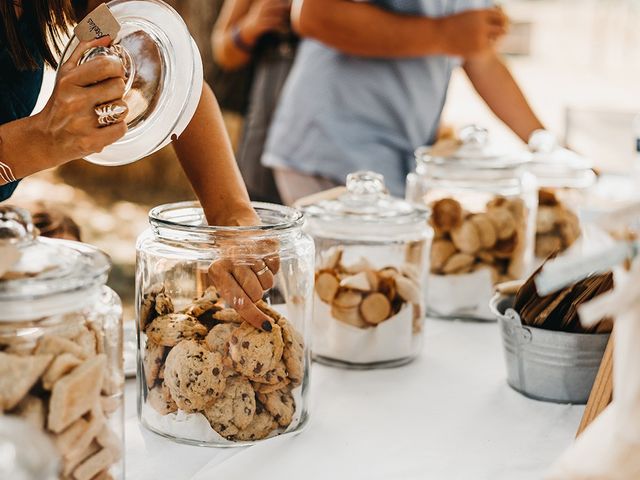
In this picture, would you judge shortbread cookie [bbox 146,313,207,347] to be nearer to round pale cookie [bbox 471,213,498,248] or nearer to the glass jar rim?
the glass jar rim

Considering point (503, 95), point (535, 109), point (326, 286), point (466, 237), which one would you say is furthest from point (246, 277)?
point (535, 109)

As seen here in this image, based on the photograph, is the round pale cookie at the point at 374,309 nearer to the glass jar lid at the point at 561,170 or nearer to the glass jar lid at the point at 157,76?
the glass jar lid at the point at 157,76

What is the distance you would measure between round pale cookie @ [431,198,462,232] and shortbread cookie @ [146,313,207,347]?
517 mm

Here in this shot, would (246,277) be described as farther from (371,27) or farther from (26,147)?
(371,27)

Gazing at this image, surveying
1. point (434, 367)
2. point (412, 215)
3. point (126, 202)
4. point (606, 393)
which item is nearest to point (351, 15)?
point (412, 215)

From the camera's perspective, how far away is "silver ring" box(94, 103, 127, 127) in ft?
2.29

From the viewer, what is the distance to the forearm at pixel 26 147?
2.33 ft

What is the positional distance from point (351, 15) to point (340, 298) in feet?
2.17

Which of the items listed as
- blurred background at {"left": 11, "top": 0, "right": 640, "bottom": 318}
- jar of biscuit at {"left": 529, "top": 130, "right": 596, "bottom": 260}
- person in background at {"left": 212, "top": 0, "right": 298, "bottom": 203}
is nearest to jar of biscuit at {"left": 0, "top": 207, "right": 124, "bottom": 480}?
blurred background at {"left": 11, "top": 0, "right": 640, "bottom": 318}

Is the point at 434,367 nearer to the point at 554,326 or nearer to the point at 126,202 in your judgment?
the point at 554,326

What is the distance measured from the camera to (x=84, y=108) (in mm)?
688

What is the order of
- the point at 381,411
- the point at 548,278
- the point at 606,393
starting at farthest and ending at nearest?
the point at 381,411, the point at 606,393, the point at 548,278

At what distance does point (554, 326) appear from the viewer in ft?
2.86

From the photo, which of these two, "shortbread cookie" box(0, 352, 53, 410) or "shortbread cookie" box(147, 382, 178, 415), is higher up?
"shortbread cookie" box(0, 352, 53, 410)
